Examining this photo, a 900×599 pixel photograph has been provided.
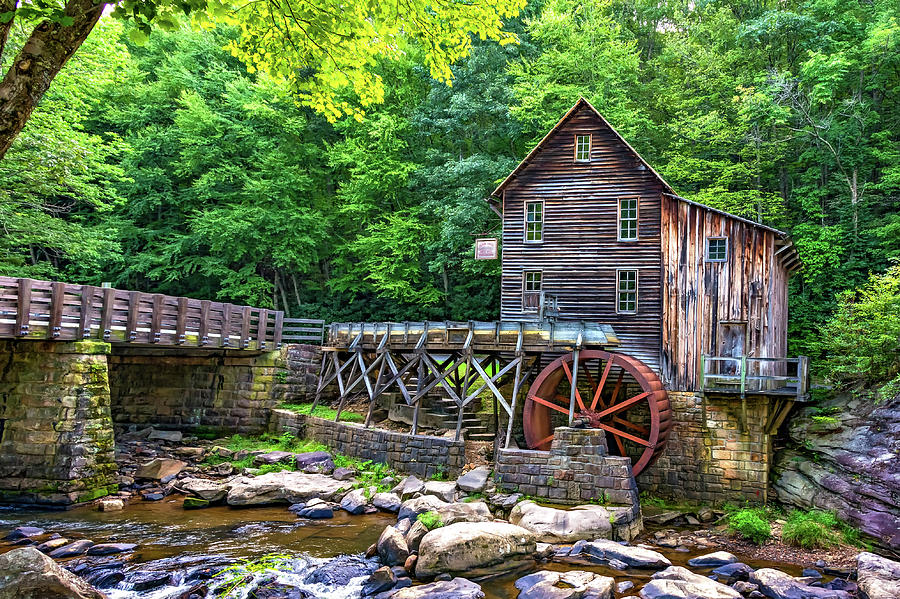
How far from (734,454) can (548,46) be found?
16.8 m

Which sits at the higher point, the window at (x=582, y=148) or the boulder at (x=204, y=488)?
the window at (x=582, y=148)

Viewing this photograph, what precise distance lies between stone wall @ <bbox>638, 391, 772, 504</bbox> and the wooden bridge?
40.6ft

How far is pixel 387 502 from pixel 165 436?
8.50 meters

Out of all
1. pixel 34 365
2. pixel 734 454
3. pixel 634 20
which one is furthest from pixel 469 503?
pixel 634 20

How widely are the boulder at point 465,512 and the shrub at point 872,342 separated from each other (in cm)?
833

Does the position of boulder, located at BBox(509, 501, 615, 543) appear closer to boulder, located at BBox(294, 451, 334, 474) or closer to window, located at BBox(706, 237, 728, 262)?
boulder, located at BBox(294, 451, 334, 474)

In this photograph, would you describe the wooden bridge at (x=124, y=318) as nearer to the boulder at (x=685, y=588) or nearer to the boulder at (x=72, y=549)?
the boulder at (x=72, y=549)

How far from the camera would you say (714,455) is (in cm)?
1381

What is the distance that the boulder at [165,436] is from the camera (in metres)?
17.0

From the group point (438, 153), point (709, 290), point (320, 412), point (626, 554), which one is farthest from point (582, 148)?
point (626, 554)

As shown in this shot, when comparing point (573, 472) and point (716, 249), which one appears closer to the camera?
point (573, 472)

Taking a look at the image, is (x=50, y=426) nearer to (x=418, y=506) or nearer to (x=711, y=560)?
(x=418, y=506)

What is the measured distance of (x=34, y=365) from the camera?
40.6ft

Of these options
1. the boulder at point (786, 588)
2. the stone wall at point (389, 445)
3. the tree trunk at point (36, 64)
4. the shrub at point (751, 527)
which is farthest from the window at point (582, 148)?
the tree trunk at point (36, 64)
